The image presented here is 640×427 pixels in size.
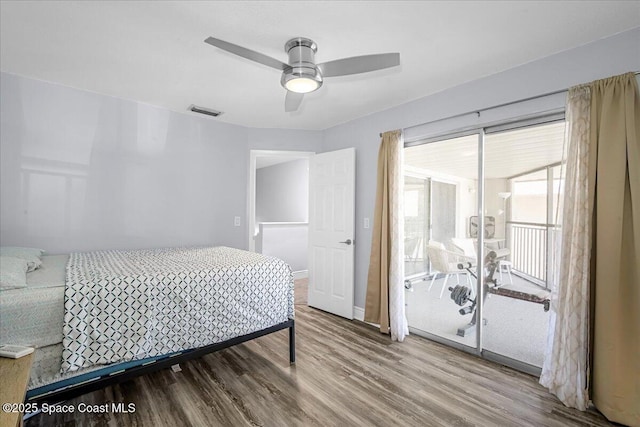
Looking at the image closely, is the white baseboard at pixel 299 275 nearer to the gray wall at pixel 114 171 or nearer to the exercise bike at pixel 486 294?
the gray wall at pixel 114 171

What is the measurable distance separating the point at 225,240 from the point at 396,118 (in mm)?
2636

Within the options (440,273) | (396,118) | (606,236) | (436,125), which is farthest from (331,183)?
(606,236)

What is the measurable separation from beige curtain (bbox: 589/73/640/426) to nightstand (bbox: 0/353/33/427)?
290cm

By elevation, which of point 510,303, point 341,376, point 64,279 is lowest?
point 341,376

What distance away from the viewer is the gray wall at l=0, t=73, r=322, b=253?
272 centimetres

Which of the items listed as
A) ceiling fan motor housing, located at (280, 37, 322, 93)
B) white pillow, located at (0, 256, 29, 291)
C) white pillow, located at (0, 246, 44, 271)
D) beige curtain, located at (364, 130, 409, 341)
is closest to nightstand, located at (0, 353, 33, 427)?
white pillow, located at (0, 256, 29, 291)

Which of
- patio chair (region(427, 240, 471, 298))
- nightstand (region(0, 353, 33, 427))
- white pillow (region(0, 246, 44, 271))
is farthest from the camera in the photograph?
patio chair (region(427, 240, 471, 298))

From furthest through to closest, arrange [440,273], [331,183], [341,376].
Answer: [331,183] → [440,273] → [341,376]

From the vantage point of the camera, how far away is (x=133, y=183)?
130 inches

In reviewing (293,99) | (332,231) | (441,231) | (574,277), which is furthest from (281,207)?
(574,277)

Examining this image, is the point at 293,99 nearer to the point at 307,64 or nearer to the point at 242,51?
the point at 307,64

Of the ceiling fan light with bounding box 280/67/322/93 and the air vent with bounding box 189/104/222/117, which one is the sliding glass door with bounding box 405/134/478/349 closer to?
the ceiling fan light with bounding box 280/67/322/93

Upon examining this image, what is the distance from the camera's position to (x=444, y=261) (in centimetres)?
320

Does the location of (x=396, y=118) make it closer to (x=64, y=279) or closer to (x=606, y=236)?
(x=606, y=236)
